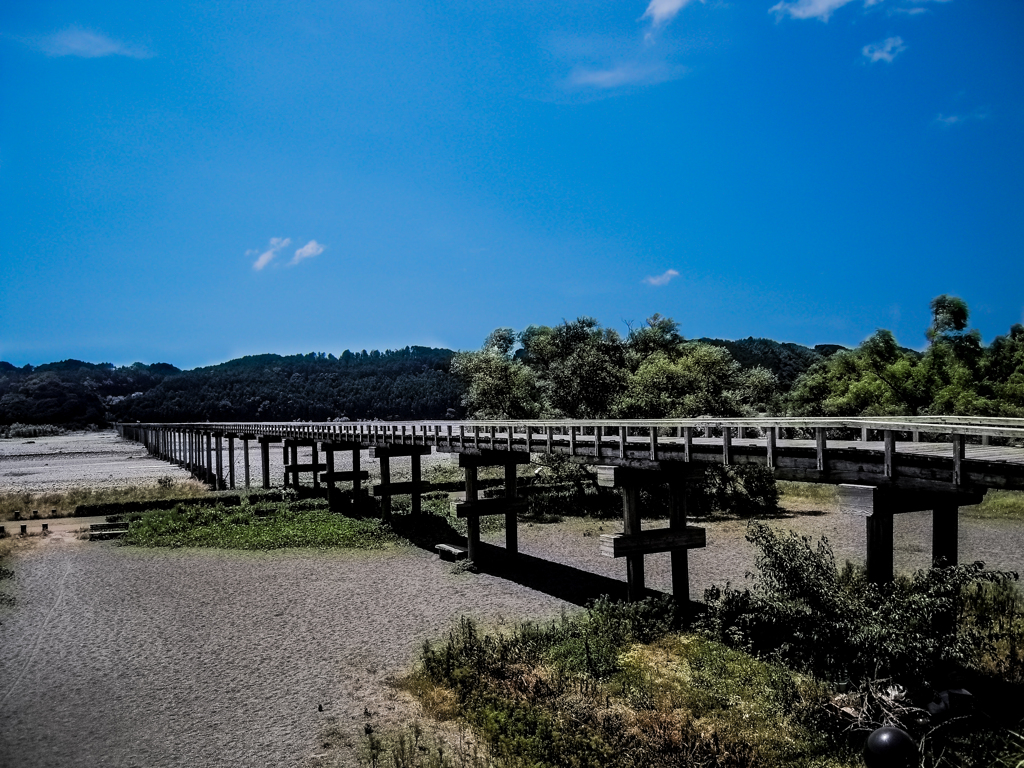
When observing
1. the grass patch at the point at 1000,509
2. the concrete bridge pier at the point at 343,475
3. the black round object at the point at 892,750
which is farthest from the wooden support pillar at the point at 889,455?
the concrete bridge pier at the point at 343,475

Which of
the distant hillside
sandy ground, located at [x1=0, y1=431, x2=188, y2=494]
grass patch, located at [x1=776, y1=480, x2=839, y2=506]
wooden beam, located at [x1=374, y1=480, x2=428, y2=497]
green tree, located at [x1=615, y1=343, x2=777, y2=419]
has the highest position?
the distant hillside

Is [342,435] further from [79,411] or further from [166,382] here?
[166,382]

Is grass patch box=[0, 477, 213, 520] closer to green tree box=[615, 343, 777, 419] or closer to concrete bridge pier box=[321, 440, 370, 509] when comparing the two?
concrete bridge pier box=[321, 440, 370, 509]

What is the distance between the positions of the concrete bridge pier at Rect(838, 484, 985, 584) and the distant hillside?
331 ft

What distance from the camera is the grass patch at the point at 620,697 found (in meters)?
8.84

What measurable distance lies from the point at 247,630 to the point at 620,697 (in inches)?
333

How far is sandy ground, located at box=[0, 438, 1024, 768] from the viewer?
397 inches

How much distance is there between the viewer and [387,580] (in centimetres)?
1886

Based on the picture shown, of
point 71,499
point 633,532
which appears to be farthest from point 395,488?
point 71,499

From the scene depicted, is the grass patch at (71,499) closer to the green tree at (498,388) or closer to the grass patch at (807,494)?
the green tree at (498,388)

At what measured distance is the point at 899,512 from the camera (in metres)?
10.5

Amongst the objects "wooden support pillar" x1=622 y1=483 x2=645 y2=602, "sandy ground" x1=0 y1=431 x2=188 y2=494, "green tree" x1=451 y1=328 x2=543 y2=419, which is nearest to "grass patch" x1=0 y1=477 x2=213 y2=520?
"sandy ground" x1=0 y1=431 x2=188 y2=494

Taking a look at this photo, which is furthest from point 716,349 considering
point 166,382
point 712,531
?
point 166,382

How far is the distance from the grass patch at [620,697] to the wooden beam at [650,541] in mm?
1141
